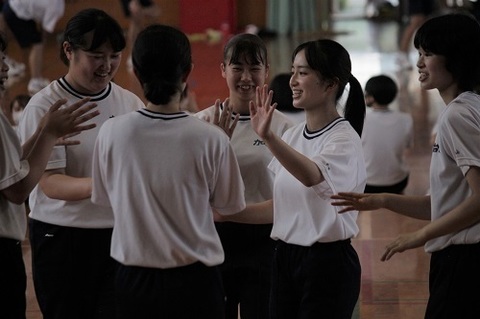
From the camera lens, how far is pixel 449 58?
2.71 metres

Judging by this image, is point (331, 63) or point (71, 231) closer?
point (331, 63)

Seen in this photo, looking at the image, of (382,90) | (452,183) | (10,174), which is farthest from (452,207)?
(382,90)

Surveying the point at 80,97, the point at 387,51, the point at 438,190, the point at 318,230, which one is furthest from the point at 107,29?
the point at 387,51

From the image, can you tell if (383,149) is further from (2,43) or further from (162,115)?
(162,115)

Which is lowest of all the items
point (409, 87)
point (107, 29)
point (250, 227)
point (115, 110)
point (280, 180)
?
point (409, 87)

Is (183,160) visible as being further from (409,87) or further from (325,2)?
(325,2)

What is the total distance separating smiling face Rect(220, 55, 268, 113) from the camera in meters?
3.20

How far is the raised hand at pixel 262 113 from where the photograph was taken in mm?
2621

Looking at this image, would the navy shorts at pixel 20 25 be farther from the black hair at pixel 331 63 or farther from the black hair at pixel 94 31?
the black hair at pixel 331 63

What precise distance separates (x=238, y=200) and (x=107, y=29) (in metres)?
0.71

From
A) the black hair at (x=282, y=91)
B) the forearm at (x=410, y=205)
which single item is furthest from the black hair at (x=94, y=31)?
the black hair at (x=282, y=91)

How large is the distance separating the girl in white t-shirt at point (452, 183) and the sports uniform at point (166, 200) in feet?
1.35

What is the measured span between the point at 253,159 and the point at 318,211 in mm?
397

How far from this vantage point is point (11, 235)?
2.64 m
